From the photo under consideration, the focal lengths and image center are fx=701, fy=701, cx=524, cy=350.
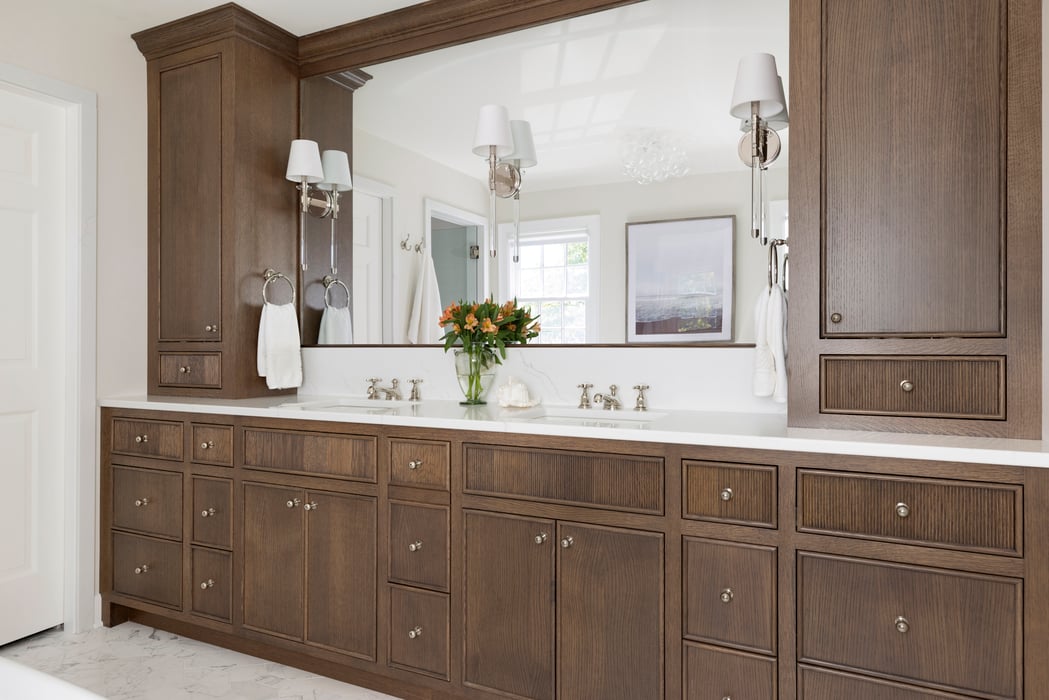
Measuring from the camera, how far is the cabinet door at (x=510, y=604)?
6.45ft

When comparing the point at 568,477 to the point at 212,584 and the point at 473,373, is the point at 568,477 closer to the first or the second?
the point at 473,373

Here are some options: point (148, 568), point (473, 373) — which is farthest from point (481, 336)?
point (148, 568)

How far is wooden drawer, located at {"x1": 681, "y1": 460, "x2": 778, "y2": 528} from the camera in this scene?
1.71 metres

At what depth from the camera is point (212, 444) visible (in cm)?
259

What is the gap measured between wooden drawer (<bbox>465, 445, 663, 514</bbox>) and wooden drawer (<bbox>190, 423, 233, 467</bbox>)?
3.35ft

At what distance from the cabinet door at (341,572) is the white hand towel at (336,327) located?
84 centimetres

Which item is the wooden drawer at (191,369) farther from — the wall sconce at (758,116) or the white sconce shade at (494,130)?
the wall sconce at (758,116)

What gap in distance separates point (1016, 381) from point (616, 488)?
98 cm

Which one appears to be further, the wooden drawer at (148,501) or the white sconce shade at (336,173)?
the white sconce shade at (336,173)

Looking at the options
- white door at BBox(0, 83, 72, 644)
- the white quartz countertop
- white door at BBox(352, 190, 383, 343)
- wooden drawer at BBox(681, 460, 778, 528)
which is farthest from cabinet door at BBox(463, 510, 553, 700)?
white door at BBox(0, 83, 72, 644)

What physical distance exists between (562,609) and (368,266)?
1.64m

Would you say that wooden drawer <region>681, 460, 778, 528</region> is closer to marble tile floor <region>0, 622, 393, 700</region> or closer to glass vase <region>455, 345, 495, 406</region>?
glass vase <region>455, 345, 495, 406</region>

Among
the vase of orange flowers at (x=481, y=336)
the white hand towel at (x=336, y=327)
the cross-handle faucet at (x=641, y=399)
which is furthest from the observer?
the white hand towel at (x=336, y=327)

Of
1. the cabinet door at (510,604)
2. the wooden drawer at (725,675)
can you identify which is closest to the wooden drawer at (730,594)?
the wooden drawer at (725,675)
